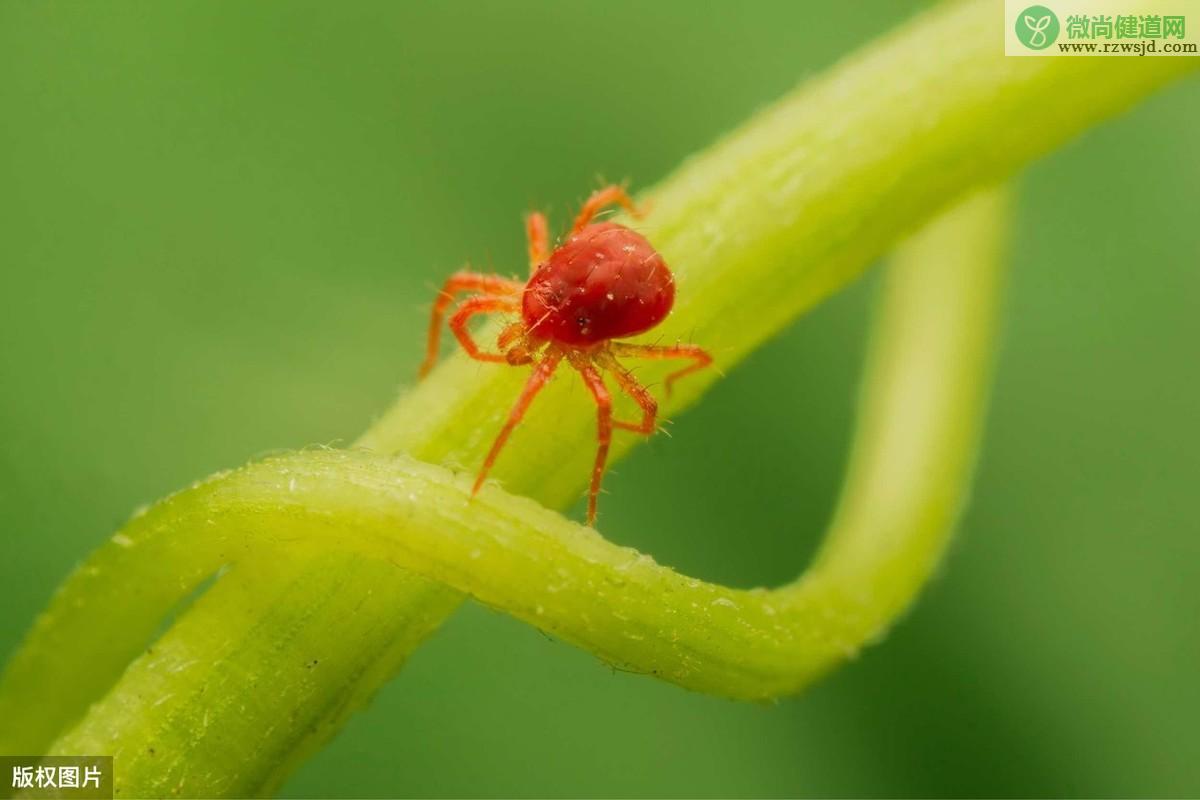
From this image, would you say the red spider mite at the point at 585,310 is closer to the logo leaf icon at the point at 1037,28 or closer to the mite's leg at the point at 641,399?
the mite's leg at the point at 641,399

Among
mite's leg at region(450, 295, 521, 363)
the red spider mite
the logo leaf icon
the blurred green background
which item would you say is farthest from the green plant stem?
the logo leaf icon

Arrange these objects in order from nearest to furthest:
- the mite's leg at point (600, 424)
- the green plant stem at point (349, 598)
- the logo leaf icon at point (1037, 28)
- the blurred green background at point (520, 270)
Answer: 1. the green plant stem at point (349, 598)
2. the mite's leg at point (600, 424)
3. the logo leaf icon at point (1037, 28)
4. the blurred green background at point (520, 270)

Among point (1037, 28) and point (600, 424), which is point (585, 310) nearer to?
point (600, 424)

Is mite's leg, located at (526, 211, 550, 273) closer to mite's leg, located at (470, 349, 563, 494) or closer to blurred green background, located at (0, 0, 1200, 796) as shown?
blurred green background, located at (0, 0, 1200, 796)

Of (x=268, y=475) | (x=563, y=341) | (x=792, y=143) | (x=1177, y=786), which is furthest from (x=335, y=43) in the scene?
(x=1177, y=786)

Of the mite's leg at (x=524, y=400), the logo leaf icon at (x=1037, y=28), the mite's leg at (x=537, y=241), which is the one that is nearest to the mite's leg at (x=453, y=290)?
the mite's leg at (x=537, y=241)

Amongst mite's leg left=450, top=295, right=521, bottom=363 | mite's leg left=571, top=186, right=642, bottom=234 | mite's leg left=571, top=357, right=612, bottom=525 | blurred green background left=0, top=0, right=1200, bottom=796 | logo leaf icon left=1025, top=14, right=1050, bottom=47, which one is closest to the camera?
mite's leg left=571, top=357, right=612, bottom=525
